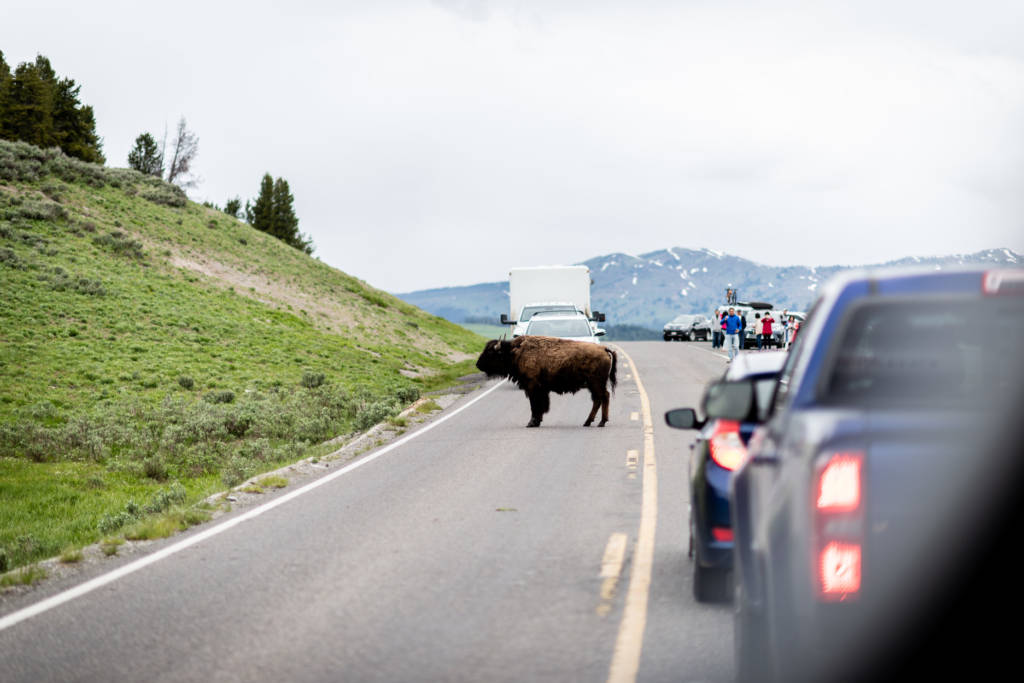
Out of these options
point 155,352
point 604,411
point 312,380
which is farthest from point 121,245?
point 604,411

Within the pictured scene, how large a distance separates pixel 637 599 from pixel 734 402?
2987mm

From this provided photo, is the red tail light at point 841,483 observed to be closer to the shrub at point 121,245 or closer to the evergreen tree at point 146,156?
the shrub at point 121,245

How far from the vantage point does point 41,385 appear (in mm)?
28719

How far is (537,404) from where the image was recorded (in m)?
18.7

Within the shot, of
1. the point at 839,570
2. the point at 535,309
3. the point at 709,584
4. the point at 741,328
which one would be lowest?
the point at 709,584

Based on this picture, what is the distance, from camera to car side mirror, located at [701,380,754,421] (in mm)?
4449

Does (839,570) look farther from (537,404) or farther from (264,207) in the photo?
(264,207)

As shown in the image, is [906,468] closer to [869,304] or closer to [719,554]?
[869,304]

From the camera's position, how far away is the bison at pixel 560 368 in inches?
721

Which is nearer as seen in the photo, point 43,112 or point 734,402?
point 734,402

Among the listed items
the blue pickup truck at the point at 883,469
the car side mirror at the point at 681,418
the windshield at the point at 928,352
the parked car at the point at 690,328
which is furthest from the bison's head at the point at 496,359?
the parked car at the point at 690,328

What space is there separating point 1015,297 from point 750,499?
1.26m

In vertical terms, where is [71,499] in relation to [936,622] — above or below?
below

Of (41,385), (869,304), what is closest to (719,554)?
(869,304)
